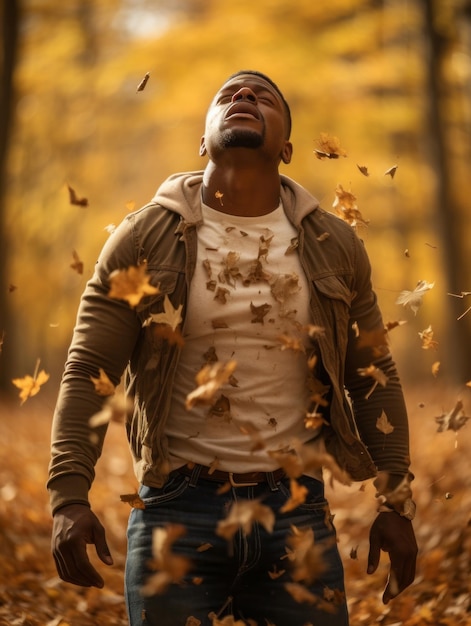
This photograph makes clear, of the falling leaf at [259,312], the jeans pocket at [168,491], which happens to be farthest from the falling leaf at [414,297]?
the jeans pocket at [168,491]

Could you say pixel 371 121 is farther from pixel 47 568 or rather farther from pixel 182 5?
pixel 47 568

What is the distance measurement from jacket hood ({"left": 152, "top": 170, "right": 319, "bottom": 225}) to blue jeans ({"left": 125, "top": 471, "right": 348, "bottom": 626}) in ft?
3.17

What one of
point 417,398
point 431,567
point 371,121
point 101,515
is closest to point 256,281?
point 431,567

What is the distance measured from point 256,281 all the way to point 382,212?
15.7 metres

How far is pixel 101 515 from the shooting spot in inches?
246

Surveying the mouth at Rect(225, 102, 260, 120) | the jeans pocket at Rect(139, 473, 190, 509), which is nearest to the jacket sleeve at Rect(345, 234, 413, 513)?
the mouth at Rect(225, 102, 260, 120)

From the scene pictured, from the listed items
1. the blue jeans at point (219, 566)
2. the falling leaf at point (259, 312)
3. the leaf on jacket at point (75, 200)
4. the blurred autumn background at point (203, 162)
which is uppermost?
the leaf on jacket at point (75, 200)

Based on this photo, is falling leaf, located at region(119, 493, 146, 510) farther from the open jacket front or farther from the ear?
the ear

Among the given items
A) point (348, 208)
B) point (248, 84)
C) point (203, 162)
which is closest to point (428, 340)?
point (348, 208)

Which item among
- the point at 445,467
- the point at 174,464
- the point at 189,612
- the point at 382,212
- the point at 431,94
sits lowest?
the point at 382,212

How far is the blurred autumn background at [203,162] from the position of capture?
4961 millimetres

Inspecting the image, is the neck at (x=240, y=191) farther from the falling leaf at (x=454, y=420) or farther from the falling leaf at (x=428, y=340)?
the falling leaf at (x=454, y=420)

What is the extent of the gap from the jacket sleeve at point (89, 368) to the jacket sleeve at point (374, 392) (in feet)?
2.87

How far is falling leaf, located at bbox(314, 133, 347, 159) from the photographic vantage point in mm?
3350
